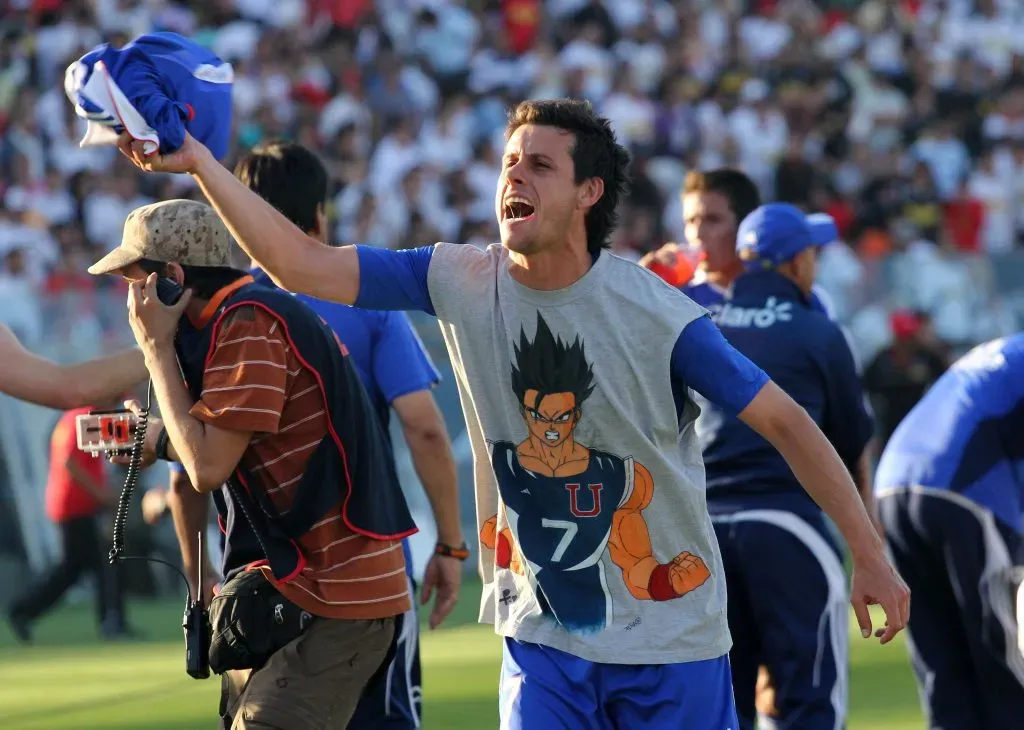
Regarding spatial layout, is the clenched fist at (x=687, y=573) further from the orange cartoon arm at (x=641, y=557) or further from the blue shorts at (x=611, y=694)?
the blue shorts at (x=611, y=694)

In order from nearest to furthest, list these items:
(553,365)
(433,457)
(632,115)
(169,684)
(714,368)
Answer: (714,368)
(553,365)
(433,457)
(169,684)
(632,115)

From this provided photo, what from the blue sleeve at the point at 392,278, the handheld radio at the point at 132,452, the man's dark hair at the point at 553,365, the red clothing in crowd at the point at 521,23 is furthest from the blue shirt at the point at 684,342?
the red clothing in crowd at the point at 521,23

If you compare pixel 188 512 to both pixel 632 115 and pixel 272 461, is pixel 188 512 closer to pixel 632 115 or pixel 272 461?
pixel 272 461

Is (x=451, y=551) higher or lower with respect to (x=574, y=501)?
lower

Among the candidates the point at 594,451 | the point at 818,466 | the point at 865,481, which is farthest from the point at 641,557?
the point at 865,481

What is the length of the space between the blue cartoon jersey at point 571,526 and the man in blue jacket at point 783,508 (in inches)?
77.2

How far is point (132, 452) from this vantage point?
179 inches

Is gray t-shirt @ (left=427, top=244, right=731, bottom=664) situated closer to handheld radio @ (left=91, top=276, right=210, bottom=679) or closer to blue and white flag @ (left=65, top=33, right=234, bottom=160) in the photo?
blue and white flag @ (left=65, top=33, right=234, bottom=160)

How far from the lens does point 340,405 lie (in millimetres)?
4477

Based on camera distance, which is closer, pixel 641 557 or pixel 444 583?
pixel 641 557

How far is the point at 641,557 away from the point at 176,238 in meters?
1.49

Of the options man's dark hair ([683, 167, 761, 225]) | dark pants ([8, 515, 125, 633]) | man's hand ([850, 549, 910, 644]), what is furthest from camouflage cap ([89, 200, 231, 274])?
dark pants ([8, 515, 125, 633])

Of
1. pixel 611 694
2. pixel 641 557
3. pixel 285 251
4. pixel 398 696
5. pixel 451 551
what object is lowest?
pixel 398 696

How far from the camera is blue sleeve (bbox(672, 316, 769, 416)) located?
Answer: 3.95 metres
